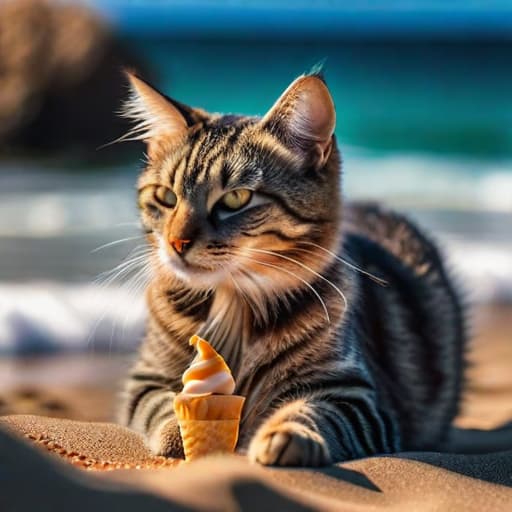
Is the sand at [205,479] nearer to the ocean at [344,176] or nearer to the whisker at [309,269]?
the whisker at [309,269]

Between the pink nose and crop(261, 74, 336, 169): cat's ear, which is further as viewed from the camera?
crop(261, 74, 336, 169): cat's ear

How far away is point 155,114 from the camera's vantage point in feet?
9.68

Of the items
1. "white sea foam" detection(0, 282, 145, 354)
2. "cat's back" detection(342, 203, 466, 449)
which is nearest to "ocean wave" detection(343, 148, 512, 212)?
"white sea foam" detection(0, 282, 145, 354)

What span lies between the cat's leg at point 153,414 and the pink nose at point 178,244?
18.9 inches

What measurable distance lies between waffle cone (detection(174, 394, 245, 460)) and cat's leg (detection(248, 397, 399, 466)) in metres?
0.08

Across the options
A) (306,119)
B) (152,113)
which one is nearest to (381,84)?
(152,113)

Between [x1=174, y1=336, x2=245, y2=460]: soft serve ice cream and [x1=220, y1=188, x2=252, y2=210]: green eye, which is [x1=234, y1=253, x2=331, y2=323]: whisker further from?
[x1=174, y1=336, x2=245, y2=460]: soft serve ice cream

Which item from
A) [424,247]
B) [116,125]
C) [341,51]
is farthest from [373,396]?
[341,51]

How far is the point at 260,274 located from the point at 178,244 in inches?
10.1

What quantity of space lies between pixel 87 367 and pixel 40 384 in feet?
1.54

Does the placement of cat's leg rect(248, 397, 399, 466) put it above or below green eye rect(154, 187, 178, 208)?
below

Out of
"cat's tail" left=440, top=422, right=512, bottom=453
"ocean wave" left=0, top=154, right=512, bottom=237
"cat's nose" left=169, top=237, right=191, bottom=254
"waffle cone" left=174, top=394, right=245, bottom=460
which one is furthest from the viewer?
"ocean wave" left=0, top=154, right=512, bottom=237

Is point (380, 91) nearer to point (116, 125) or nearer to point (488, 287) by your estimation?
point (116, 125)

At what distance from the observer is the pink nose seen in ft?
8.53
